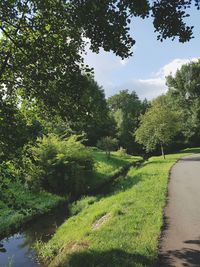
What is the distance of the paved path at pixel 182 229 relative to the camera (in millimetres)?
8656

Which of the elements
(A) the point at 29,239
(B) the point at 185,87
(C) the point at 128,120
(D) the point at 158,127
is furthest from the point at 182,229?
(B) the point at 185,87

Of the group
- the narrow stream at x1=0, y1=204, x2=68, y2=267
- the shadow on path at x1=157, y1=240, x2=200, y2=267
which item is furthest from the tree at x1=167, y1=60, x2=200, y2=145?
the shadow on path at x1=157, y1=240, x2=200, y2=267

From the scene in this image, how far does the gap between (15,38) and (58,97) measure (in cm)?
163

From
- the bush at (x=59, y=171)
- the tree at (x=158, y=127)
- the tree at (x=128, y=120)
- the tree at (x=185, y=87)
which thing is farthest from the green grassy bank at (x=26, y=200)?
the tree at (x=185, y=87)

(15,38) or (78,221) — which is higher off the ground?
(15,38)

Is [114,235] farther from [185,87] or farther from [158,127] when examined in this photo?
[185,87]

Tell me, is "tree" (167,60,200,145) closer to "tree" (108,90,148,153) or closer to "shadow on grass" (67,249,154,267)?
"tree" (108,90,148,153)

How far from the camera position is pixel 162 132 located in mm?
40188

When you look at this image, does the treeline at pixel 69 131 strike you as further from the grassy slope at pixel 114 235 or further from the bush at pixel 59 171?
the grassy slope at pixel 114 235

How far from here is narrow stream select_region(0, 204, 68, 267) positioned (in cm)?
1231

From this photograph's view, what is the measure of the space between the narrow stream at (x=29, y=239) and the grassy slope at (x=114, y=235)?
0.54 m

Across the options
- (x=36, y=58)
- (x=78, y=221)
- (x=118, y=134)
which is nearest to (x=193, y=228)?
(x=78, y=221)

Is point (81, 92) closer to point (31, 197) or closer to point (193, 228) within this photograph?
point (193, 228)

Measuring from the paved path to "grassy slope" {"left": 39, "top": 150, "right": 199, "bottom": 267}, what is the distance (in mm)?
292
